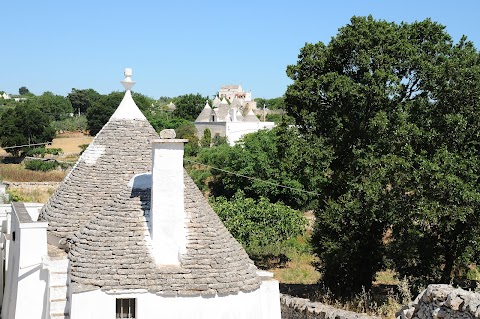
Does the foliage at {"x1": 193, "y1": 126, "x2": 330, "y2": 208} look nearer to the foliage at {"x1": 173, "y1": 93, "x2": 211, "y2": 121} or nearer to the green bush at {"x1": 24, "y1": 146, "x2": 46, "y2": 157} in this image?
the green bush at {"x1": 24, "y1": 146, "x2": 46, "y2": 157}

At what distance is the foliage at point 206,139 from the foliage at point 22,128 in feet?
55.1

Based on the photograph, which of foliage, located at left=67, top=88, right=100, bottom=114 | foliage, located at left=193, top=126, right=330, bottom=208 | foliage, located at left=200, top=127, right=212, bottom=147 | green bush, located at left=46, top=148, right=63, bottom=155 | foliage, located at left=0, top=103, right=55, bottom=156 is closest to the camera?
foliage, located at left=193, top=126, right=330, bottom=208

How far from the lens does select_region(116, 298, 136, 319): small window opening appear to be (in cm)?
846

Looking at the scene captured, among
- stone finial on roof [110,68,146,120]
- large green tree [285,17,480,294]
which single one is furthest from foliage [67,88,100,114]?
stone finial on roof [110,68,146,120]

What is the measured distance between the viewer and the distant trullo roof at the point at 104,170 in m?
10.4

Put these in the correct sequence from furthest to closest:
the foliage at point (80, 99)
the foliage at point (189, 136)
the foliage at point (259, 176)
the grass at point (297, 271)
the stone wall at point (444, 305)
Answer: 1. the foliage at point (80, 99)
2. the foliage at point (189, 136)
3. the foliage at point (259, 176)
4. the grass at point (297, 271)
5. the stone wall at point (444, 305)

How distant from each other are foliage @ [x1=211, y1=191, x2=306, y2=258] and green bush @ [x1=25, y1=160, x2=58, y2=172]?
26177mm

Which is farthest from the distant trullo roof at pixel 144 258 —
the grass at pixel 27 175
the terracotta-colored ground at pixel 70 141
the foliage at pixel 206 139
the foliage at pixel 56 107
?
the foliage at pixel 56 107

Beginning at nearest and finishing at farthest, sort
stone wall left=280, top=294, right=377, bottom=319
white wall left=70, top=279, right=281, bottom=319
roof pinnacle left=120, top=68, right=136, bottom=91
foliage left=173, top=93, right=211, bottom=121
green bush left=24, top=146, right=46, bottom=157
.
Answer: white wall left=70, top=279, right=281, bottom=319 → roof pinnacle left=120, top=68, right=136, bottom=91 → stone wall left=280, top=294, right=377, bottom=319 → green bush left=24, top=146, right=46, bottom=157 → foliage left=173, top=93, right=211, bottom=121

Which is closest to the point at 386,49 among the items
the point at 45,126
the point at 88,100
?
the point at 45,126

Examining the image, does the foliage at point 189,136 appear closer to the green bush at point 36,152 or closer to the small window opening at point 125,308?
the green bush at point 36,152

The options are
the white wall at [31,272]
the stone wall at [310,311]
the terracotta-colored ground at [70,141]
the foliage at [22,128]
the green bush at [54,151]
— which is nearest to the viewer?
the white wall at [31,272]

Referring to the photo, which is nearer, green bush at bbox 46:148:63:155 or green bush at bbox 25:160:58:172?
green bush at bbox 25:160:58:172

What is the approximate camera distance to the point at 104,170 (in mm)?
10773
